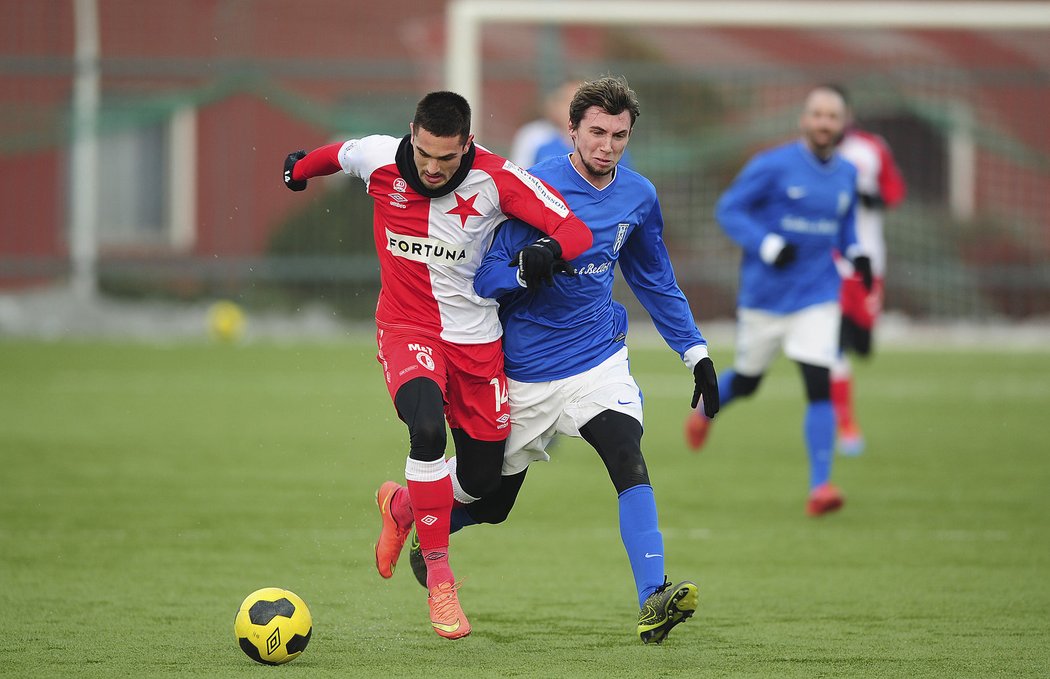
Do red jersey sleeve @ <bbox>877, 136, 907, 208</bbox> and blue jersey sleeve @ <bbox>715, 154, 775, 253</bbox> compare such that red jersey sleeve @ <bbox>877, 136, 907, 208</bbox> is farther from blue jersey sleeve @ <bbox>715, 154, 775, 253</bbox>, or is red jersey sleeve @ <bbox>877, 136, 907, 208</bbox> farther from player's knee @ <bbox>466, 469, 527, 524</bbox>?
player's knee @ <bbox>466, 469, 527, 524</bbox>

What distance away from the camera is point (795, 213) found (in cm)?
874

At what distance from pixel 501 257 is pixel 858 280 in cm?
542

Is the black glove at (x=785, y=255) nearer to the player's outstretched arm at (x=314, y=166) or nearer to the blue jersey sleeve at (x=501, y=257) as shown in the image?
the blue jersey sleeve at (x=501, y=257)

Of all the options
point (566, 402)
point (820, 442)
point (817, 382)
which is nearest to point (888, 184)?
point (817, 382)

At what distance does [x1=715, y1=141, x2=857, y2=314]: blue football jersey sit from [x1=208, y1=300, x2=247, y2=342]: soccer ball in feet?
34.9

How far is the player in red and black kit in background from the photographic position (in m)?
5.33

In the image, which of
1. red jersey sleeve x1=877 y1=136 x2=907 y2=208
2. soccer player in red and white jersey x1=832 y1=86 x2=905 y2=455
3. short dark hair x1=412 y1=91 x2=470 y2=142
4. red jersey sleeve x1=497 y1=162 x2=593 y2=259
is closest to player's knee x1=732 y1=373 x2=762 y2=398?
soccer player in red and white jersey x1=832 y1=86 x2=905 y2=455

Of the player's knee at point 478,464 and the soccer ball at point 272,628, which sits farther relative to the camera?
the player's knee at point 478,464

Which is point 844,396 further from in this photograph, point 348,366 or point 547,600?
point 348,366

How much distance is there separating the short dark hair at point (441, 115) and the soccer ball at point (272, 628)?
165 centimetres

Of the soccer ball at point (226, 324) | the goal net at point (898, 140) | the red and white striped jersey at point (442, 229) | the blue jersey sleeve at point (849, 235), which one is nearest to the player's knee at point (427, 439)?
the red and white striped jersey at point (442, 229)

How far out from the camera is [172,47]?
2027 centimetres

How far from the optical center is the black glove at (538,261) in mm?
5125

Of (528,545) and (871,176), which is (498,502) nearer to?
(528,545)
